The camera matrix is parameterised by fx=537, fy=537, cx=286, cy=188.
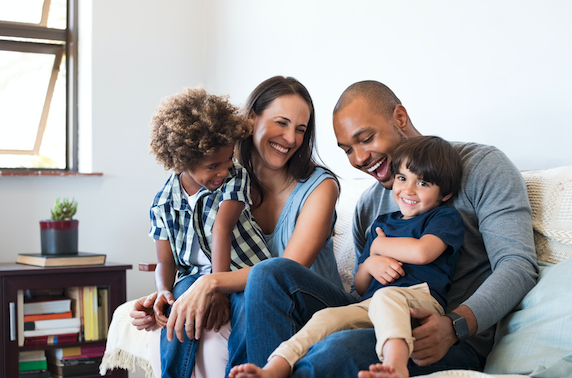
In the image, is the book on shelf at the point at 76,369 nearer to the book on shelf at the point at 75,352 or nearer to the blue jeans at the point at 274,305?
the book on shelf at the point at 75,352

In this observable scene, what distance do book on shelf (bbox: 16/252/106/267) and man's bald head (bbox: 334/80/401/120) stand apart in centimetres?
151

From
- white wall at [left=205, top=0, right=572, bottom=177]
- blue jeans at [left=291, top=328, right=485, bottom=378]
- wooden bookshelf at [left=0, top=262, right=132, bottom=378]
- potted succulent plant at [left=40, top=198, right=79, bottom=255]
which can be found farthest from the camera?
potted succulent plant at [left=40, top=198, right=79, bottom=255]

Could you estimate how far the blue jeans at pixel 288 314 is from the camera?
101cm

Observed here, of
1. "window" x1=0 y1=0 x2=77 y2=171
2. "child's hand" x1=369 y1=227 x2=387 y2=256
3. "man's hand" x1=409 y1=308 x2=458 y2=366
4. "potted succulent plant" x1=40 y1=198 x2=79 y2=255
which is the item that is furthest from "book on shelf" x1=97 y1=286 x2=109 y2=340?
"man's hand" x1=409 y1=308 x2=458 y2=366

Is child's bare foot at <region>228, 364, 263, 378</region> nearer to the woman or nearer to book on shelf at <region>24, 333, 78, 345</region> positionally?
the woman

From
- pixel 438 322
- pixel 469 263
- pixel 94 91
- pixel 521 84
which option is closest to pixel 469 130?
pixel 521 84

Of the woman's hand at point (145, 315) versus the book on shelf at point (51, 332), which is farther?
the book on shelf at point (51, 332)

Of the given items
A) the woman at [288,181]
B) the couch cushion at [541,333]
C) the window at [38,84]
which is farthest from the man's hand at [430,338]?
the window at [38,84]

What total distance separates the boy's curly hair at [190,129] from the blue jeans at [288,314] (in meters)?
0.39

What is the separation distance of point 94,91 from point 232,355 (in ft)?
7.72

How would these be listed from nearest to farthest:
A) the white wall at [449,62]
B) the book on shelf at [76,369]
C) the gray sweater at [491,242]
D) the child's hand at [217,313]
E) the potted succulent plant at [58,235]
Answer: the gray sweater at [491,242] < the child's hand at [217,313] < the white wall at [449,62] < the book on shelf at [76,369] < the potted succulent plant at [58,235]

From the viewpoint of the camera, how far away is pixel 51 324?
238 centimetres

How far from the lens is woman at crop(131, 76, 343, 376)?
4.77 ft

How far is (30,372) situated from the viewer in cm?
235
